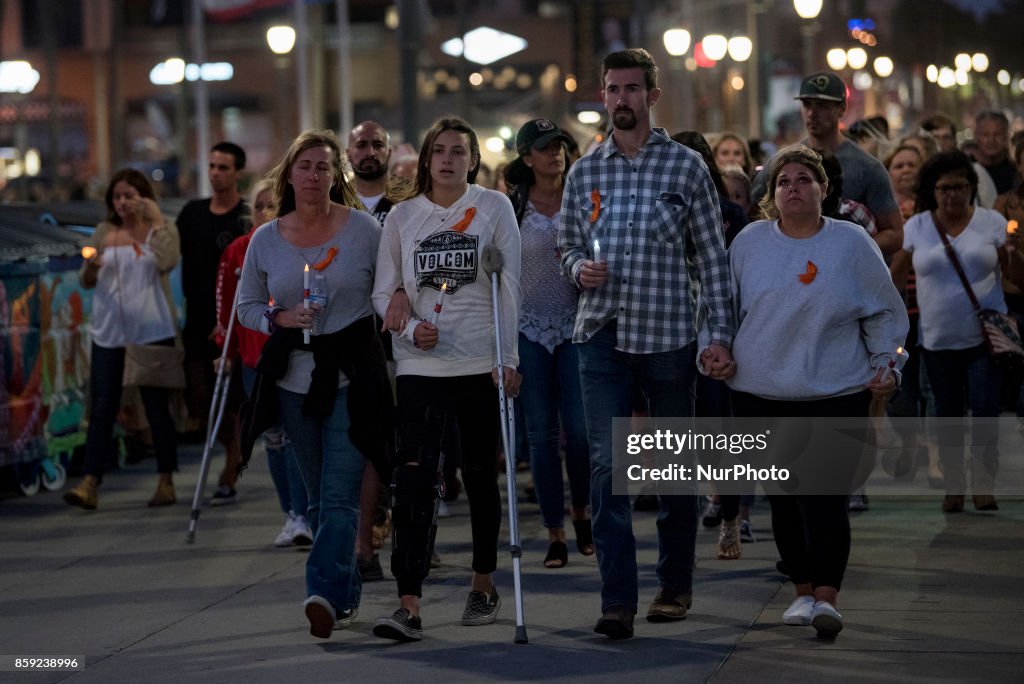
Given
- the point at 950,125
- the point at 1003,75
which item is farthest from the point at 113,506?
the point at 1003,75

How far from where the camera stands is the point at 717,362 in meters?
7.56

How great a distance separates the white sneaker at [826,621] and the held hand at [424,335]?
1835mm

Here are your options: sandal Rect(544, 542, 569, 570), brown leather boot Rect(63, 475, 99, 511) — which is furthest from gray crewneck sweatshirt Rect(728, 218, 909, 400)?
brown leather boot Rect(63, 475, 99, 511)

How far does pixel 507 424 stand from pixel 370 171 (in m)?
2.89

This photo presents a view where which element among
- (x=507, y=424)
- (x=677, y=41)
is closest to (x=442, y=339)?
(x=507, y=424)

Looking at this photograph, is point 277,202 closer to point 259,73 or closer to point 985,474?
point 985,474

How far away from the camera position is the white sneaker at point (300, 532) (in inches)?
398

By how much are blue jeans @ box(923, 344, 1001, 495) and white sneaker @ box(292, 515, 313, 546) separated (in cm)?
364

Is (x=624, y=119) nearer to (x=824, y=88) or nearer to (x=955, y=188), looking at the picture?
(x=824, y=88)

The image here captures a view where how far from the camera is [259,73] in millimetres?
69438

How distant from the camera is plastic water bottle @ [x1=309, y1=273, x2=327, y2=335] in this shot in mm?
7734

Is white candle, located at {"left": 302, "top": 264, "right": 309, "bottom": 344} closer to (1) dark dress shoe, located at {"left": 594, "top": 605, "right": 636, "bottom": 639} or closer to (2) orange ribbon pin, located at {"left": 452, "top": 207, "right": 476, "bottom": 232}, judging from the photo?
(2) orange ribbon pin, located at {"left": 452, "top": 207, "right": 476, "bottom": 232}

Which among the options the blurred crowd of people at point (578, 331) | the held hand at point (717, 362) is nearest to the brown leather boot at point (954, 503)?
the blurred crowd of people at point (578, 331)

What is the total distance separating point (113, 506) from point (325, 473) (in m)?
4.62
